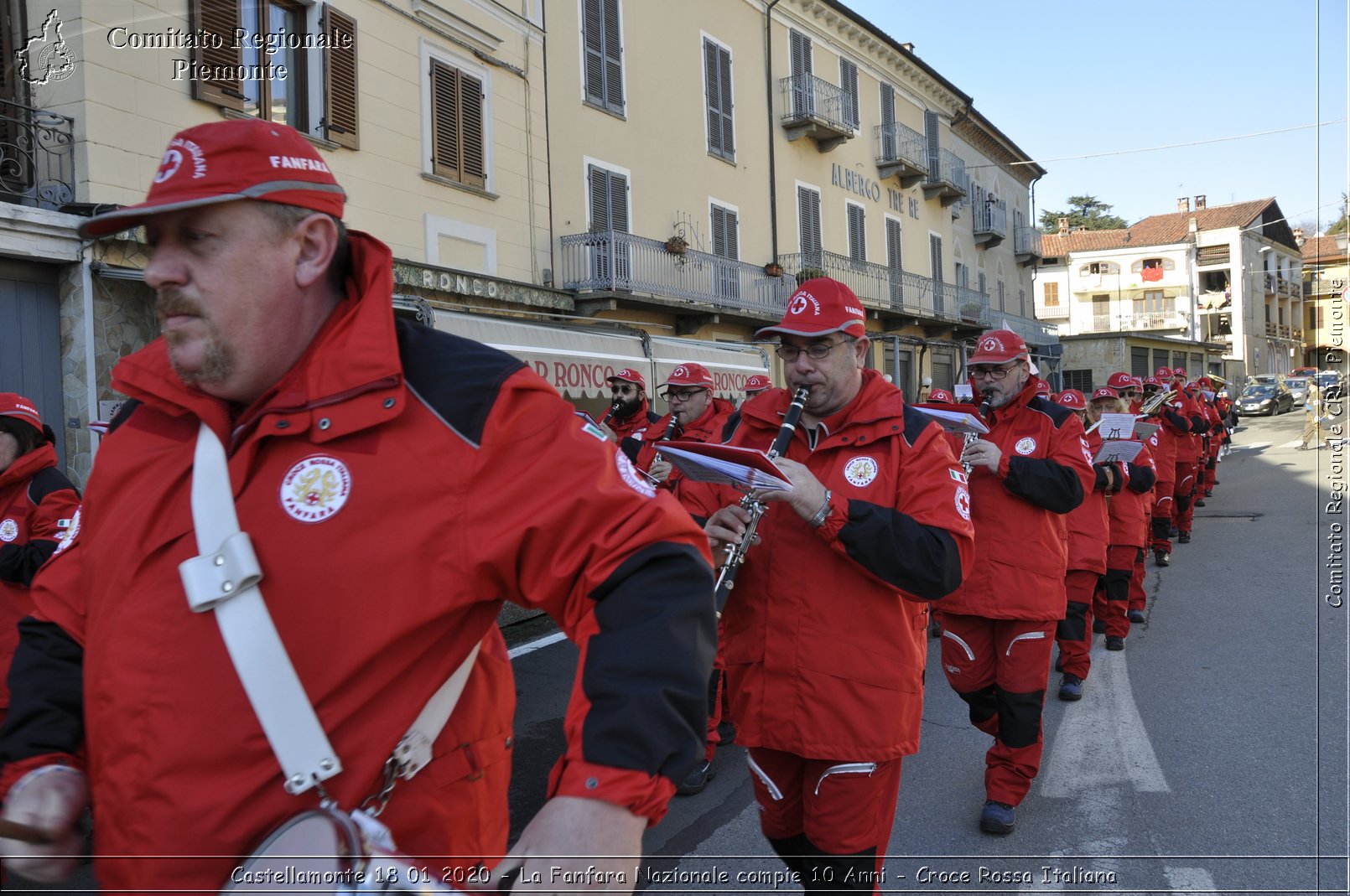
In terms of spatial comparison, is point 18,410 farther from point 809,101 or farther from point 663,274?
point 809,101

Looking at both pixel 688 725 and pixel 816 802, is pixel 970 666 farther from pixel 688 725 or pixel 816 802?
pixel 688 725

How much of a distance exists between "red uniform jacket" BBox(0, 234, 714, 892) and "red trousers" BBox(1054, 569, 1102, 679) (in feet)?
18.3

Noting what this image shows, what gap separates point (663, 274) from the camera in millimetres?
17734

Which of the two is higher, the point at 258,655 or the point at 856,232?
the point at 856,232

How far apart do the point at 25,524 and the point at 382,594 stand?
384 cm

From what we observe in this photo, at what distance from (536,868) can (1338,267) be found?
23.8ft

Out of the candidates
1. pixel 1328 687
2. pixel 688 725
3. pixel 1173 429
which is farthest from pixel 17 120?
pixel 1173 429

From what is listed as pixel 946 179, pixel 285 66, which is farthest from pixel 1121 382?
pixel 946 179

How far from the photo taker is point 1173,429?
483 inches

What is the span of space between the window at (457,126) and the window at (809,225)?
1017cm

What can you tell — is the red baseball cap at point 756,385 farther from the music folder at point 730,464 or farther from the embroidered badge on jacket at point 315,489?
the embroidered badge on jacket at point 315,489

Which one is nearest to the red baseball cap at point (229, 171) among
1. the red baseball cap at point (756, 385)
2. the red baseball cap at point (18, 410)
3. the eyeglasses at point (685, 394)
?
the red baseball cap at point (18, 410)

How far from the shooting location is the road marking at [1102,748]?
16.1ft

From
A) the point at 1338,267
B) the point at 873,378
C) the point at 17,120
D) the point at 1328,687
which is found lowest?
the point at 1328,687
